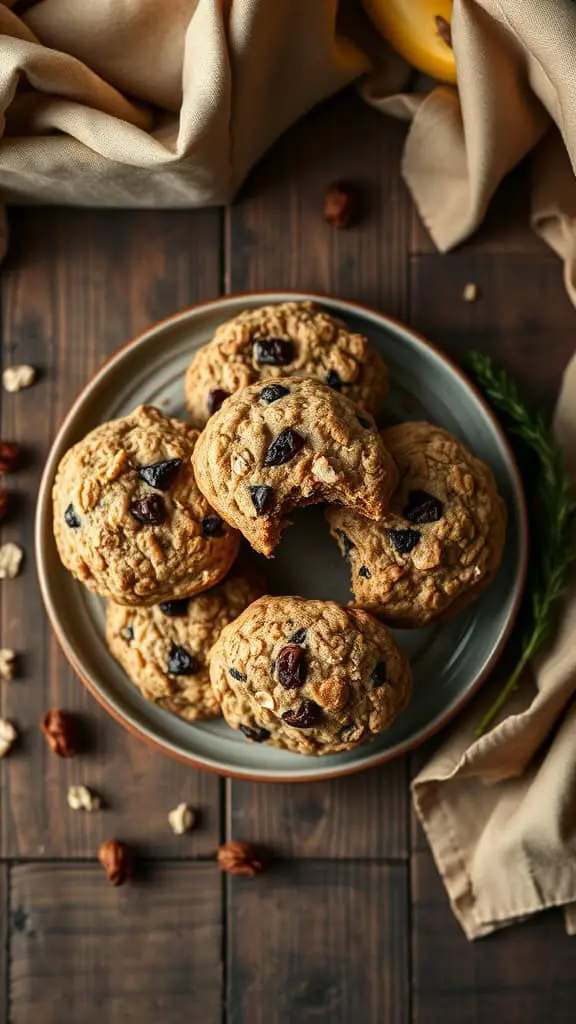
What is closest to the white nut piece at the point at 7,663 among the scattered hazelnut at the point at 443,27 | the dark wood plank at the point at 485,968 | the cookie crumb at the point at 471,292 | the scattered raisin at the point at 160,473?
the scattered raisin at the point at 160,473

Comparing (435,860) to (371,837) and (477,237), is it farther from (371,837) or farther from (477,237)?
(477,237)

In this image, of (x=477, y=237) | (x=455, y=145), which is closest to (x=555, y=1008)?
(x=477, y=237)

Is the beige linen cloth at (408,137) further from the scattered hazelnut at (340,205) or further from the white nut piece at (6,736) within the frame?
the white nut piece at (6,736)

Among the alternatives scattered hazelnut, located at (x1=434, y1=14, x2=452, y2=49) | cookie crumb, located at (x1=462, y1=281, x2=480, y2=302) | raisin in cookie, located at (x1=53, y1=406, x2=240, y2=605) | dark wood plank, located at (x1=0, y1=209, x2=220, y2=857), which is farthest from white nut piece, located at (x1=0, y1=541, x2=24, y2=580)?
scattered hazelnut, located at (x1=434, y1=14, x2=452, y2=49)

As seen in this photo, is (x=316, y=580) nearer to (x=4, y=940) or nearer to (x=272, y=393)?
(x=272, y=393)

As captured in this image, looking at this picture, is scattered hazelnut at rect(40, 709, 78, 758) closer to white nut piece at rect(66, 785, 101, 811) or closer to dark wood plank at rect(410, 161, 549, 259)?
white nut piece at rect(66, 785, 101, 811)
